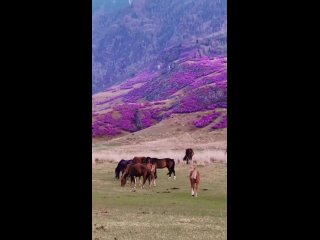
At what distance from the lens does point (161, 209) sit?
14.0 m

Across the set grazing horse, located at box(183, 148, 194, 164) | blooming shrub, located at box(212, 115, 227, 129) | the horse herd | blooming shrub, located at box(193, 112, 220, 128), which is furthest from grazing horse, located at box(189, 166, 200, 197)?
blooming shrub, located at box(193, 112, 220, 128)

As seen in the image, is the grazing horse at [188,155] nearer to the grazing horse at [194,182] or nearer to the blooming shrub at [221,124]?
the blooming shrub at [221,124]

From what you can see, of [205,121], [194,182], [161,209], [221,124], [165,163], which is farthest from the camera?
[205,121]

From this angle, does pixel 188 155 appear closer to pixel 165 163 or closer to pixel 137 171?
pixel 165 163

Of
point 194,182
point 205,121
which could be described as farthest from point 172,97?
point 194,182

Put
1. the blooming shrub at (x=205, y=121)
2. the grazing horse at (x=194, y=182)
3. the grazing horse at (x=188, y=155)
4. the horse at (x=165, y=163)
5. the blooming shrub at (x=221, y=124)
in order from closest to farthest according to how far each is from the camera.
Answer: the grazing horse at (x=194, y=182)
the horse at (x=165, y=163)
the grazing horse at (x=188, y=155)
the blooming shrub at (x=221, y=124)
the blooming shrub at (x=205, y=121)

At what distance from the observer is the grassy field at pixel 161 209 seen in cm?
1109

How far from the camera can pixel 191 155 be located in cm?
2644

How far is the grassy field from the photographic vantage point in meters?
11.1

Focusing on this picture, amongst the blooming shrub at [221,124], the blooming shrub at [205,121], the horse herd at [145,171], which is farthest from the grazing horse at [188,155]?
the blooming shrub at [205,121]
